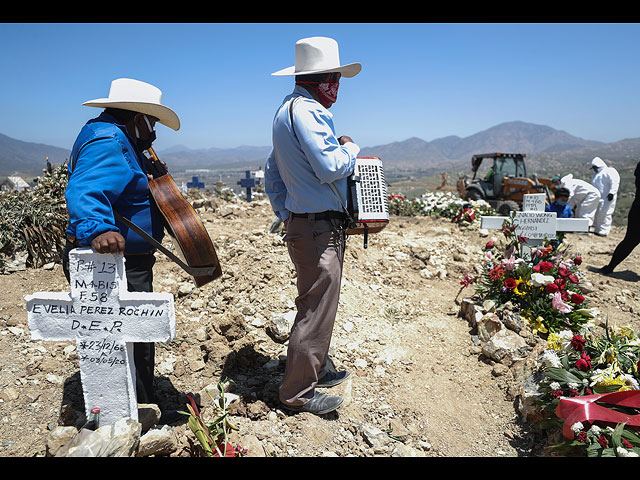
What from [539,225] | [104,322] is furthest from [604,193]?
[104,322]

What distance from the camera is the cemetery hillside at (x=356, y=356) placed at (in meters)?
2.33

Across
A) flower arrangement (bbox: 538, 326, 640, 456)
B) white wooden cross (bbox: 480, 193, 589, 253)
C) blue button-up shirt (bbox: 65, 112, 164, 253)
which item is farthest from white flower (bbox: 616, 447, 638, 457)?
white wooden cross (bbox: 480, 193, 589, 253)

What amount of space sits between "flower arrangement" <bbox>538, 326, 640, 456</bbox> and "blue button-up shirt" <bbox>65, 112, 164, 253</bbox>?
2533 millimetres

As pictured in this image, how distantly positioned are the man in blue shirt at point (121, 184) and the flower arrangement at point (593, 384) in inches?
94.4

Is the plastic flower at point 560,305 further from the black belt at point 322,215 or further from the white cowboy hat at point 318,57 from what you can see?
the white cowboy hat at point 318,57

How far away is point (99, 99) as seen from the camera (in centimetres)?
243

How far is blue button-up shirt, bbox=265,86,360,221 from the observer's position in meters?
2.42

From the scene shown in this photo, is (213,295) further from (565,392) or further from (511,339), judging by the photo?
(565,392)

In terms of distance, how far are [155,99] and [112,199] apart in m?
0.66

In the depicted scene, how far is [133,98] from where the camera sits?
96.6 inches

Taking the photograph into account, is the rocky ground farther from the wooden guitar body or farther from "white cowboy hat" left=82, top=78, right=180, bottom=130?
"white cowboy hat" left=82, top=78, right=180, bottom=130

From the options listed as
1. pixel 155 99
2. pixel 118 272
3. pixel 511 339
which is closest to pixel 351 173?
pixel 155 99

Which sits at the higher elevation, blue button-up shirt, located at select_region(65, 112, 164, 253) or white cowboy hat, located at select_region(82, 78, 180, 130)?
white cowboy hat, located at select_region(82, 78, 180, 130)

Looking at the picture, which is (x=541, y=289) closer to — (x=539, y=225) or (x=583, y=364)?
(x=539, y=225)
